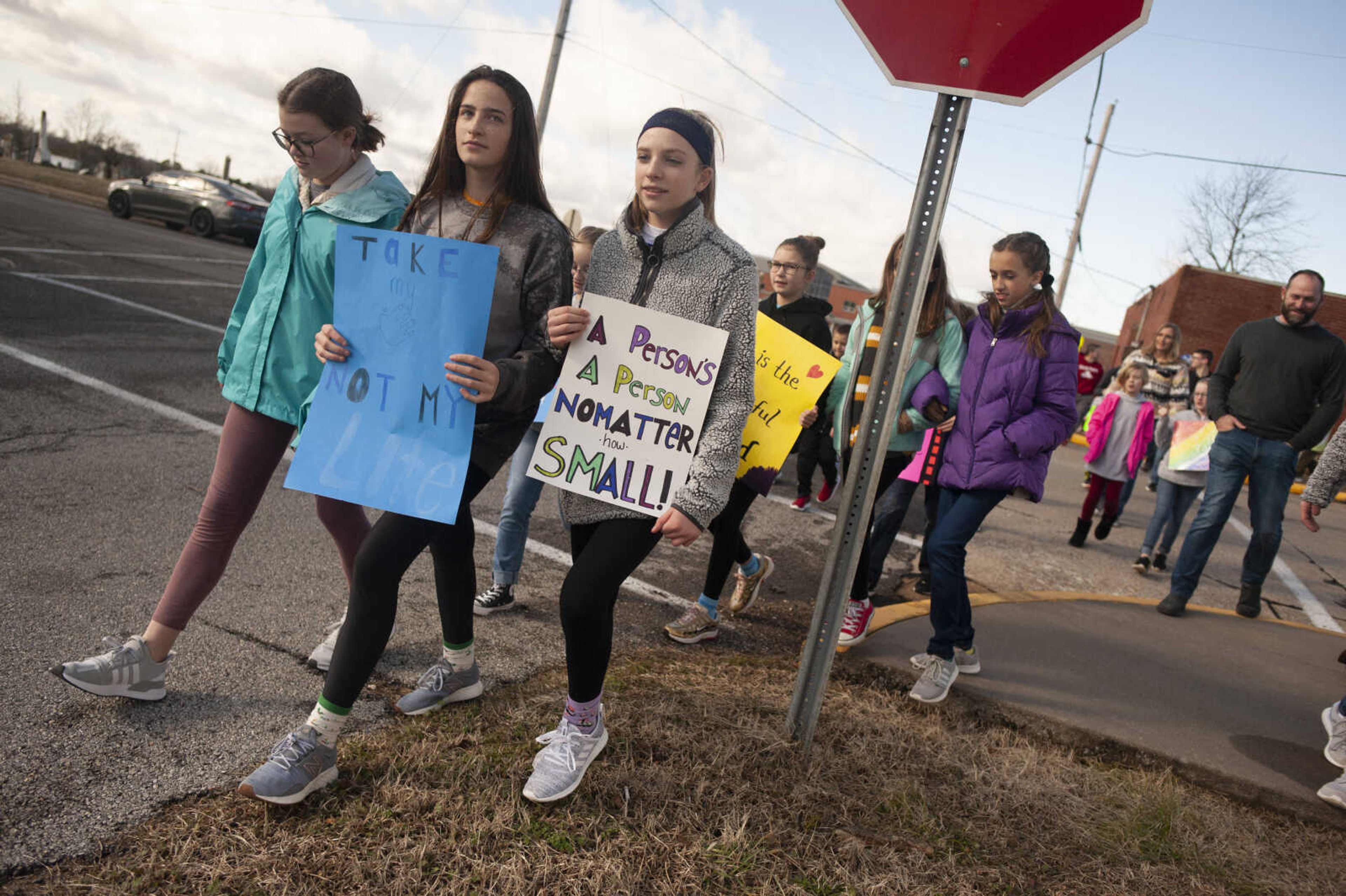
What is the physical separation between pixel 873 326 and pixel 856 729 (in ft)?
5.99

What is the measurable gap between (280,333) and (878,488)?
2.48 metres

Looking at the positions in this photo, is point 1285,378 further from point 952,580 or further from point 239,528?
point 239,528

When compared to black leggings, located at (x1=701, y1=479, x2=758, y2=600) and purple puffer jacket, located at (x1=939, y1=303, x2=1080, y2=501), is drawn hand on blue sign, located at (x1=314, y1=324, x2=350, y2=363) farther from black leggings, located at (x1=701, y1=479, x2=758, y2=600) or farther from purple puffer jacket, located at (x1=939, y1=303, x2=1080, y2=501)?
purple puffer jacket, located at (x1=939, y1=303, x2=1080, y2=501)

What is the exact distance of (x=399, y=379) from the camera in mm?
2486

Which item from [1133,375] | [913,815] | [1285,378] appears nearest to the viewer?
[913,815]

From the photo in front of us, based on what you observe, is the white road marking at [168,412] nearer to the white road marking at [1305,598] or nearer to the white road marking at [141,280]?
the white road marking at [141,280]

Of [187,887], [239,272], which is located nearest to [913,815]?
[187,887]

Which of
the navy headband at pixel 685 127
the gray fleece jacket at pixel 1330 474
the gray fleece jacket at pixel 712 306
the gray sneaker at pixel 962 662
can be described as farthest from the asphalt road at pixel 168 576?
the gray fleece jacket at pixel 1330 474

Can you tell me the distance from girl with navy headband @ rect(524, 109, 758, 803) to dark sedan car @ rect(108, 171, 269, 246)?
22524mm

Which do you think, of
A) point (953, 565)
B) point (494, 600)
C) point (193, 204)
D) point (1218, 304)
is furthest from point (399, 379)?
point (1218, 304)

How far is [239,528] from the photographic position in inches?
112

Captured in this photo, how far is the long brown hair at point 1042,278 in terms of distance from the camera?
3654 mm

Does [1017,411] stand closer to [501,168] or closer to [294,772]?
[501,168]

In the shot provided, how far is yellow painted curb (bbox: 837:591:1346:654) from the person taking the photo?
15.4 ft
